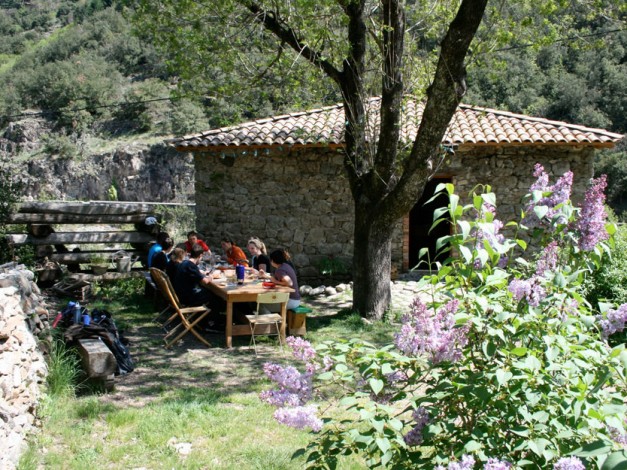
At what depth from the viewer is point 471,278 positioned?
2738mm

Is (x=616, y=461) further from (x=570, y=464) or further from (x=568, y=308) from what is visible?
(x=568, y=308)

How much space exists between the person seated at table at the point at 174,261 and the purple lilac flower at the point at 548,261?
6.43 metres

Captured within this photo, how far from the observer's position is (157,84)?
107 ft

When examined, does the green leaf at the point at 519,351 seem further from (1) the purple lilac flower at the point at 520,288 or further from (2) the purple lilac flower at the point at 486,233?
(2) the purple lilac flower at the point at 486,233

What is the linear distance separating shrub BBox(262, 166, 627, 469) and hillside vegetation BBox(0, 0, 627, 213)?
7.08 m

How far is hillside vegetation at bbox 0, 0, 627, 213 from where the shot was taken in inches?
422

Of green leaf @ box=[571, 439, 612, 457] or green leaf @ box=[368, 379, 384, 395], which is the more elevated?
green leaf @ box=[571, 439, 612, 457]

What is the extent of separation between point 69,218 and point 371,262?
18.9 ft

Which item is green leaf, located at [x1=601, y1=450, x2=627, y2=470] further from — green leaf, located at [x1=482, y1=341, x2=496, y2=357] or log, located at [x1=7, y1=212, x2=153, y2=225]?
log, located at [x1=7, y1=212, x2=153, y2=225]

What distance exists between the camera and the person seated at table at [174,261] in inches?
339

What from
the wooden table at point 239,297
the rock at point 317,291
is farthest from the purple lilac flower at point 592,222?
the rock at point 317,291

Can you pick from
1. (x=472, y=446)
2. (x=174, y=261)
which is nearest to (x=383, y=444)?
(x=472, y=446)

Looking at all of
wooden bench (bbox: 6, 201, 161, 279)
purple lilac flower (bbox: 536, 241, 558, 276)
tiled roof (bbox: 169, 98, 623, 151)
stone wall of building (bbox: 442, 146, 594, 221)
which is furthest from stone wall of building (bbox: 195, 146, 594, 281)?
purple lilac flower (bbox: 536, 241, 558, 276)

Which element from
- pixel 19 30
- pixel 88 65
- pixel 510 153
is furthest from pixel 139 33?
pixel 19 30
